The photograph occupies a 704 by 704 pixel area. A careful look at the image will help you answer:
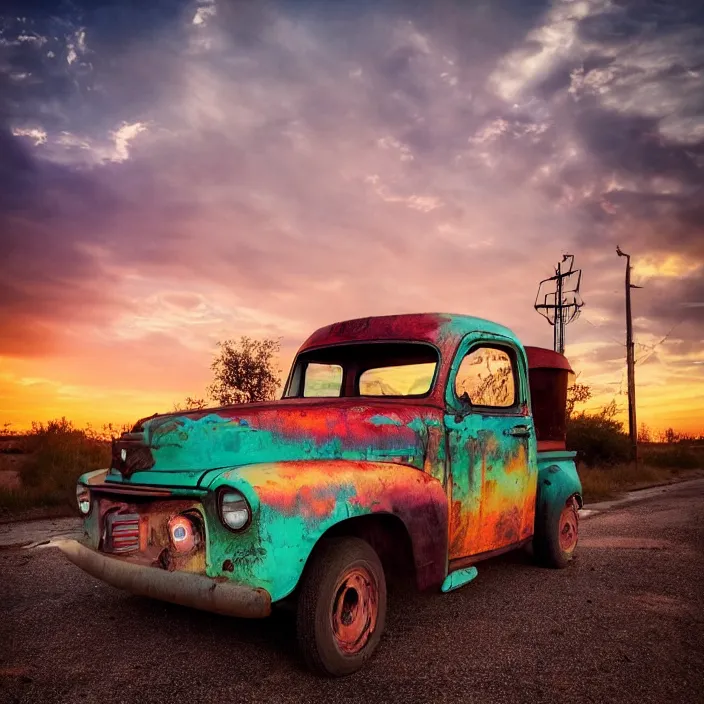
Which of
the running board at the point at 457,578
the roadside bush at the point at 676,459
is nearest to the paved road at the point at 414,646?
the running board at the point at 457,578

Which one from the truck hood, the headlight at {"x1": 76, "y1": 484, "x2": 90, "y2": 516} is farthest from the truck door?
the headlight at {"x1": 76, "y1": 484, "x2": 90, "y2": 516}

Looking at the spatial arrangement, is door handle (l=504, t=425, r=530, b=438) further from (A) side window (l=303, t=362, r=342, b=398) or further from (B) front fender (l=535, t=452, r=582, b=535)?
(A) side window (l=303, t=362, r=342, b=398)

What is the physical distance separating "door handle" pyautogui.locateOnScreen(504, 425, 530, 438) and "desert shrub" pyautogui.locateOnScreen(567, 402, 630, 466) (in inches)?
699

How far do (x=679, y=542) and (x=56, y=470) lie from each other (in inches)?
432

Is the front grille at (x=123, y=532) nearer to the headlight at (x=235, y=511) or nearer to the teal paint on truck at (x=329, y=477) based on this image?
the teal paint on truck at (x=329, y=477)

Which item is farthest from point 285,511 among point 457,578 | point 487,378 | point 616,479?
point 616,479

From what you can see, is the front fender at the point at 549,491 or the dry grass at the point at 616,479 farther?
the dry grass at the point at 616,479

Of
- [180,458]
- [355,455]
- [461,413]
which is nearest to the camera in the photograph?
[180,458]

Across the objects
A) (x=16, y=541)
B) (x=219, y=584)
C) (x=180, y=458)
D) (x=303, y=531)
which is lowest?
(x=16, y=541)

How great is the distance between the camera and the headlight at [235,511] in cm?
279

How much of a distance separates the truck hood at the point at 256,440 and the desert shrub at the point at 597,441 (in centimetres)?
1932

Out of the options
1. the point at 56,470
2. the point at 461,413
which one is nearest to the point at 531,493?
the point at 461,413

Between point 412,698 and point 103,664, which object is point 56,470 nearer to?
point 103,664

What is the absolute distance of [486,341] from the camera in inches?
178
